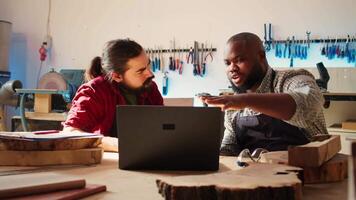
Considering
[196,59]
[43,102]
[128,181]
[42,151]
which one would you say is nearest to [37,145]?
[42,151]

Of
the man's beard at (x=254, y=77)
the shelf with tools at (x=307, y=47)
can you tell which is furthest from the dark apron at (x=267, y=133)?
the shelf with tools at (x=307, y=47)

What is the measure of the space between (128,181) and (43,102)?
8.69ft

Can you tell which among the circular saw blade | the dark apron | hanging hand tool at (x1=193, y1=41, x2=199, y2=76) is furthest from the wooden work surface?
hanging hand tool at (x1=193, y1=41, x2=199, y2=76)

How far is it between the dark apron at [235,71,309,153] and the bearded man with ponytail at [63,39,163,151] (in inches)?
22.7

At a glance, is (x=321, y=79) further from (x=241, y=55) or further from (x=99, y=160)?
(x=99, y=160)

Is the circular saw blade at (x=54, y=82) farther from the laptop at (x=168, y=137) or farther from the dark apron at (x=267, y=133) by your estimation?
the laptop at (x=168, y=137)

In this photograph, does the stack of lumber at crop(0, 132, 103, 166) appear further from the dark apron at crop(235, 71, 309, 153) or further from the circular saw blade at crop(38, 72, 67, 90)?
the circular saw blade at crop(38, 72, 67, 90)

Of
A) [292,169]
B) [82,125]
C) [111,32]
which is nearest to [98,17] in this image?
[111,32]

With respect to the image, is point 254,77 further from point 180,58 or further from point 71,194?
point 180,58

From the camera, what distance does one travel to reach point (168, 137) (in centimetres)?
106

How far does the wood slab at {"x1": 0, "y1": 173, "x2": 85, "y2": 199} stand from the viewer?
726mm

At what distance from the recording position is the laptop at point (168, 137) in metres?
1.05

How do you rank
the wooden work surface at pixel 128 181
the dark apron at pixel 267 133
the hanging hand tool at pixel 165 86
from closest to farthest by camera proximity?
the wooden work surface at pixel 128 181, the dark apron at pixel 267 133, the hanging hand tool at pixel 165 86

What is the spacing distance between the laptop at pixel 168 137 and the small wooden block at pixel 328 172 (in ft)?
0.84
